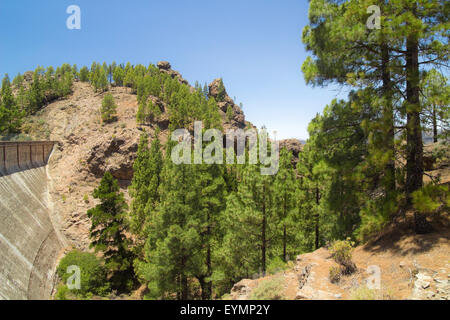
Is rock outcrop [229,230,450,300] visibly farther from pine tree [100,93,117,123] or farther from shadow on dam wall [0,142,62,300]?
pine tree [100,93,117,123]

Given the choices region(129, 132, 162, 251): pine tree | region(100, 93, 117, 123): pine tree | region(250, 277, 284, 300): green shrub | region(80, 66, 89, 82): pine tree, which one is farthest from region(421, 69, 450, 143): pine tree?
region(80, 66, 89, 82): pine tree

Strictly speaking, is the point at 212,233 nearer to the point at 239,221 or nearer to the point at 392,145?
the point at 239,221

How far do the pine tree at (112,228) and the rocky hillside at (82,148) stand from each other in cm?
944

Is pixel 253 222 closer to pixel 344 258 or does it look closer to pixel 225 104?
pixel 344 258

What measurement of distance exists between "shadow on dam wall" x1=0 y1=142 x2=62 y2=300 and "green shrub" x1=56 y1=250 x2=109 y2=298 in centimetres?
187

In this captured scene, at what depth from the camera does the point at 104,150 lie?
34969 mm

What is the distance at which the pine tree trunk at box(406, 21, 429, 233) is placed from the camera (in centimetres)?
694

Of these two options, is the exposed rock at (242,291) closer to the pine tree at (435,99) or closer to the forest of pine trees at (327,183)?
the forest of pine trees at (327,183)

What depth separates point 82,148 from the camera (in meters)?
36.4

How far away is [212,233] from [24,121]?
48.9 meters

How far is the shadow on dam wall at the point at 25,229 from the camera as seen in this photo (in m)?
15.6

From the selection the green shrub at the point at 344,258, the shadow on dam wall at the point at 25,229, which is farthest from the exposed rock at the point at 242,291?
the shadow on dam wall at the point at 25,229

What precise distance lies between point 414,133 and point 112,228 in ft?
60.5

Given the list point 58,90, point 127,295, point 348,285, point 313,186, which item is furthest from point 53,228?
point 58,90
